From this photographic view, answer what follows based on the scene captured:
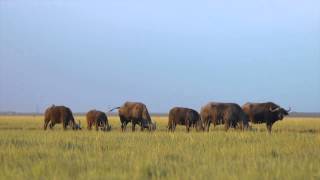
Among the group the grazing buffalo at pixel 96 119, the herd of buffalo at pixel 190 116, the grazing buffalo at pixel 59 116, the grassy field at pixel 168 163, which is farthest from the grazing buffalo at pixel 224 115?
the grassy field at pixel 168 163

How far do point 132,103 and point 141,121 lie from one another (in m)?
1.53

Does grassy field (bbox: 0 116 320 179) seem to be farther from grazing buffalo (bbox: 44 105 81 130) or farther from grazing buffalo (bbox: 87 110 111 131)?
grazing buffalo (bbox: 87 110 111 131)

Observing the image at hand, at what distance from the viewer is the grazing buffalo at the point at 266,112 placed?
28.6m

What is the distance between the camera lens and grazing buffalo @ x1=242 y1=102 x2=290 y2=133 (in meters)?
28.6

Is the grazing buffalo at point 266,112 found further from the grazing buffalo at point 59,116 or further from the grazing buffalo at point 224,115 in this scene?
the grazing buffalo at point 59,116

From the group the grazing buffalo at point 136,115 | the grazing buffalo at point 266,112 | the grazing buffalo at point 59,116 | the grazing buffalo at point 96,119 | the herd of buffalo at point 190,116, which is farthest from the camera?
the grazing buffalo at point 266,112

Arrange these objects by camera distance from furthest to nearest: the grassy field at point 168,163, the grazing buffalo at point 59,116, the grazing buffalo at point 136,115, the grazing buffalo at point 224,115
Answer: the grazing buffalo at point 59,116 → the grazing buffalo at point 136,115 → the grazing buffalo at point 224,115 → the grassy field at point 168,163

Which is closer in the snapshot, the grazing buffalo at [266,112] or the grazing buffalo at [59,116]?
the grazing buffalo at [59,116]

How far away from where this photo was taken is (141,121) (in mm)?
26281

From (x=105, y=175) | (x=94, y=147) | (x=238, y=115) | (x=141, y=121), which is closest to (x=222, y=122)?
(x=238, y=115)

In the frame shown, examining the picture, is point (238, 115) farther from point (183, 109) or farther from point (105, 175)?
point (105, 175)

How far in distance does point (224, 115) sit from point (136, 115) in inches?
185

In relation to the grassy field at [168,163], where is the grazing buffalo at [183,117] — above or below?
above

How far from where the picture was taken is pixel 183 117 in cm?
2569
